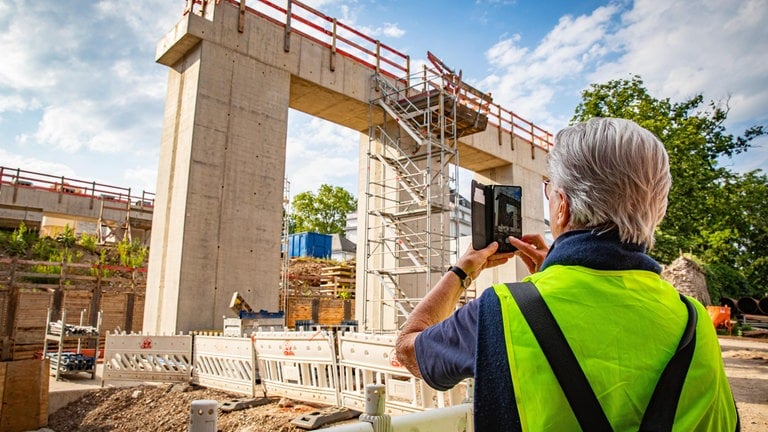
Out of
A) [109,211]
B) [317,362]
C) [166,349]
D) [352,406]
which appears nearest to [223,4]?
[166,349]

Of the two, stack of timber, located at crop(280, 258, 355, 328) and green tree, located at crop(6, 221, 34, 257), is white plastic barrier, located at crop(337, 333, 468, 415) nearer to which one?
stack of timber, located at crop(280, 258, 355, 328)

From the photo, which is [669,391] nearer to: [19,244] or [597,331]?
[597,331]

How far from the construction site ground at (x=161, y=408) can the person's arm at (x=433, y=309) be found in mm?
5662

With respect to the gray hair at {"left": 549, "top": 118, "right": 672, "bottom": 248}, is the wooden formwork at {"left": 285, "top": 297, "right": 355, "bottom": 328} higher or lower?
lower

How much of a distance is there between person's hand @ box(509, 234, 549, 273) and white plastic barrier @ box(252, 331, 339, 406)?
5897 mm

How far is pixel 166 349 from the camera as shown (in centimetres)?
988

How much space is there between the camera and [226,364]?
30.1 feet

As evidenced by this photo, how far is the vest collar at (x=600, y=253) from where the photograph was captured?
3.64 feet

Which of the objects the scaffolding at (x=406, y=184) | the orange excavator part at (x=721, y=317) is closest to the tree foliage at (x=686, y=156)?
the orange excavator part at (x=721, y=317)

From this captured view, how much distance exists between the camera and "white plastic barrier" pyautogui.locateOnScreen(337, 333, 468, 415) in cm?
595

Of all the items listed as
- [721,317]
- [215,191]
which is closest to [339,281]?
Result: [215,191]

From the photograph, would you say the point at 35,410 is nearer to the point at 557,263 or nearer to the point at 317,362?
the point at 317,362

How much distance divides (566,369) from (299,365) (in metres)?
7.47

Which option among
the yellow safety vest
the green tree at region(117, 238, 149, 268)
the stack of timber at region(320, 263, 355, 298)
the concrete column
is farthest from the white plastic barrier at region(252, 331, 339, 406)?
the green tree at region(117, 238, 149, 268)
